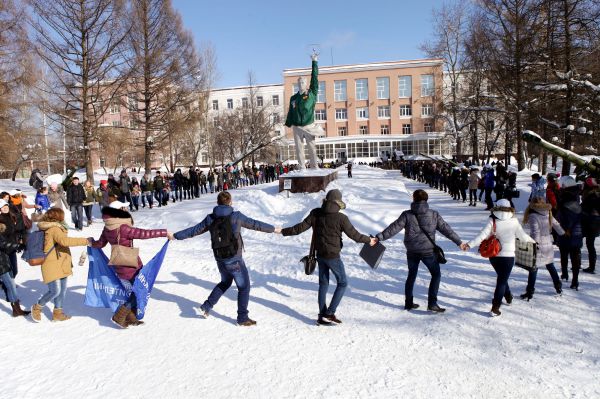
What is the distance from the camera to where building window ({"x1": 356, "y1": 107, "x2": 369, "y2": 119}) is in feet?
207

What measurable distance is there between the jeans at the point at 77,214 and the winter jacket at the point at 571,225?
1220cm

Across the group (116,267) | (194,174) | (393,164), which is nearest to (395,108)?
(393,164)

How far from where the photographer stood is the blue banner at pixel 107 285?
16.4ft

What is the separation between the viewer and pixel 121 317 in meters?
4.88

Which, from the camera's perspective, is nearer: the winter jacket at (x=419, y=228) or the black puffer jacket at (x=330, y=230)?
the black puffer jacket at (x=330, y=230)

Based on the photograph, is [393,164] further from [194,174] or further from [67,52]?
[67,52]

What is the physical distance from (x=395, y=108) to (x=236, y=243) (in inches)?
2410

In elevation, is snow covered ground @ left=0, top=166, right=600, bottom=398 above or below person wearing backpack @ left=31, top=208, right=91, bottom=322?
below

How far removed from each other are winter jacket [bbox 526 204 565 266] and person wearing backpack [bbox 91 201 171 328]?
15.8 ft

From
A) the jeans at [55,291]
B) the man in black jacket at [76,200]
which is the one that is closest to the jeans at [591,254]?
the jeans at [55,291]

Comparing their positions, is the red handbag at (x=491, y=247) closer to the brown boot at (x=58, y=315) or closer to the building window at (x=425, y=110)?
the brown boot at (x=58, y=315)

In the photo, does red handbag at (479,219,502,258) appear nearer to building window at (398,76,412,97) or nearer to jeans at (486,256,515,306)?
jeans at (486,256,515,306)

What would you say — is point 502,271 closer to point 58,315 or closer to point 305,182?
point 58,315

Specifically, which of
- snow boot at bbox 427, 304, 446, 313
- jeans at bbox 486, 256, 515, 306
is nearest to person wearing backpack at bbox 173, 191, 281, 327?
snow boot at bbox 427, 304, 446, 313
